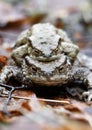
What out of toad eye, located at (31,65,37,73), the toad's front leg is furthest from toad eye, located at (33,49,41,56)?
the toad's front leg

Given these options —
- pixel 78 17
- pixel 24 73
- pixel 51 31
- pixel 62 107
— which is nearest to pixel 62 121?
pixel 62 107

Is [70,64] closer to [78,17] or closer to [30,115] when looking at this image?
[30,115]

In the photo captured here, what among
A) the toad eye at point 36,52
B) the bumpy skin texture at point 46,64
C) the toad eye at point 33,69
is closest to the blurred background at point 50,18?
the bumpy skin texture at point 46,64

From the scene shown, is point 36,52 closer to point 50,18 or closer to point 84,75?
point 84,75

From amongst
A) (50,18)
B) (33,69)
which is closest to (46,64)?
(33,69)

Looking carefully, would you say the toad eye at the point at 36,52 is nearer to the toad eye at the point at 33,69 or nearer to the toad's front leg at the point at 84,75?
the toad eye at the point at 33,69

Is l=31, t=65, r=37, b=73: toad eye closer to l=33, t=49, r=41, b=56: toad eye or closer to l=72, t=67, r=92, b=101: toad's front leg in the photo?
l=33, t=49, r=41, b=56: toad eye
